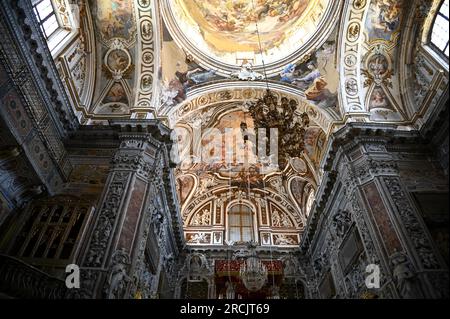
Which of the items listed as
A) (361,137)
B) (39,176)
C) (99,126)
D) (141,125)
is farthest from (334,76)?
(39,176)

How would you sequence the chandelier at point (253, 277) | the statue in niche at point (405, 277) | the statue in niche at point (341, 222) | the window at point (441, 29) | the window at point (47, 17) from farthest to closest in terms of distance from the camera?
the chandelier at point (253, 277), the statue in niche at point (341, 222), the window at point (441, 29), the window at point (47, 17), the statue in niche at point (405, 277)

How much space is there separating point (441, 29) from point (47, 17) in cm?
1147

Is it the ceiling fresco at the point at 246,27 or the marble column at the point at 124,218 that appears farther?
the ceiling fresco at the point at 246,27

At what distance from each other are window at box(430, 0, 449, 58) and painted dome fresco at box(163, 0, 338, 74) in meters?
4.08

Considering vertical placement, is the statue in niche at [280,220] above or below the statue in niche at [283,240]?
above

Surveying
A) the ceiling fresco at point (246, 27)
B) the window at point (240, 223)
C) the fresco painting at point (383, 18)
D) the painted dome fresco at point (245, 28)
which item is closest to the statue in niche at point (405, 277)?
the fresco painting at point (383, 18)

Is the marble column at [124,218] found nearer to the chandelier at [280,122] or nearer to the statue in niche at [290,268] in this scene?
the chandelier at [280,122]

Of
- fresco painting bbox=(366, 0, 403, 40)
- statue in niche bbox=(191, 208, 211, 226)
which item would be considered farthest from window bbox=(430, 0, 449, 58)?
statue in niche bbox=(191, 208, 211, 226)

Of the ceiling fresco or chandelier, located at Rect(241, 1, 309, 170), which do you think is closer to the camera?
chandelier, located at Rect(241, 1, 309, 170)

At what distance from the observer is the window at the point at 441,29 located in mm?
9433

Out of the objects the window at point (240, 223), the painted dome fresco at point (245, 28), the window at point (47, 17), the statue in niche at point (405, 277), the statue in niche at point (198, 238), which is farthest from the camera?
the window at point (240, 223)

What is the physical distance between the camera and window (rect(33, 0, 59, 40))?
367 inches

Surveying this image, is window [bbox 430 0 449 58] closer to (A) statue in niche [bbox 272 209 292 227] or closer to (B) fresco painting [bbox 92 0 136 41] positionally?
(B) fresco painting [bbox 92 0 136 41]

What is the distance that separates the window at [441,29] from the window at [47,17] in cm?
1117
